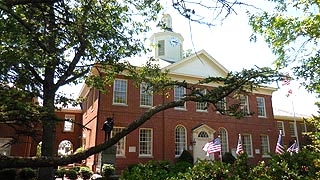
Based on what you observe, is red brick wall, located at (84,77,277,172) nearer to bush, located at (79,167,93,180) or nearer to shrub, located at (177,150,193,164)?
shrub, located at (177,150,193,164)

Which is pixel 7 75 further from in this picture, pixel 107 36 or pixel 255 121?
pixel 255 121

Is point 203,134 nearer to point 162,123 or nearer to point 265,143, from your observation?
point 162,123

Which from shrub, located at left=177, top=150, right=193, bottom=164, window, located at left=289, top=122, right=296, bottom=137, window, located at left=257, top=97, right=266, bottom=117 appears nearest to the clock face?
window, located at left=257, top=97, right=266, bottom=117

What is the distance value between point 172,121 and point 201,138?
2707mm

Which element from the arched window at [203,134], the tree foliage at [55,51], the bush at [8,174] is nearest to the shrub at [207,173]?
the tree foliage at [55,51]

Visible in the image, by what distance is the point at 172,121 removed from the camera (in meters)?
19.6

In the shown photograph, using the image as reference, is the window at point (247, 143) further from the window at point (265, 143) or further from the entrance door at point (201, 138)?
the entrance door at point (201, 138)

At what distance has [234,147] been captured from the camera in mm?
21344

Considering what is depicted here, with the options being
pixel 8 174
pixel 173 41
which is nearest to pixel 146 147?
pixel 8 174

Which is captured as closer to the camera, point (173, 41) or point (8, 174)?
point (8, 174)

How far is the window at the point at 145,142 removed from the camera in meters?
18.3

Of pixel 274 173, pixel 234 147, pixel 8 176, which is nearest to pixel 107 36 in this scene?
pixel 274 173

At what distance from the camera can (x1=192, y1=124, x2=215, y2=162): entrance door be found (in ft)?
65.0

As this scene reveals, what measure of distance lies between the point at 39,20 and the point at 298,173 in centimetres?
584
